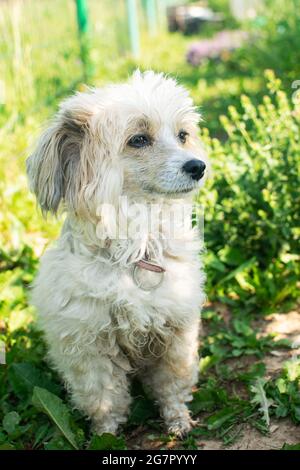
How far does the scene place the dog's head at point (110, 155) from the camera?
2.44m

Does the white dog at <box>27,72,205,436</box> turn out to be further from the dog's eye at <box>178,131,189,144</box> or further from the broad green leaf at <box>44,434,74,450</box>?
the broad green leaf at <box>44,434,74,450</box>

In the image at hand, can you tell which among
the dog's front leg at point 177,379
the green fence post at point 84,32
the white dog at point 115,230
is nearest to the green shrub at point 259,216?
the dog's front leg at point 177,379

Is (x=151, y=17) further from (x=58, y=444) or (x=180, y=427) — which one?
(x=58, y=444)

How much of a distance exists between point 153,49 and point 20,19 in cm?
541

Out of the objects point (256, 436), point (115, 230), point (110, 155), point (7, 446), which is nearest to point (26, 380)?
point (7, 446)

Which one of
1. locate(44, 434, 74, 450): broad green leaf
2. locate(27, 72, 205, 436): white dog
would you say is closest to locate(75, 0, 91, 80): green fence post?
locate(27, 72, 205, 436): white dog

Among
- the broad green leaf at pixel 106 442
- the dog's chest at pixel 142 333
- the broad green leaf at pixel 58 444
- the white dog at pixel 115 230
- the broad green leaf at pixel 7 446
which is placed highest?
the white dog at pixel 115 230

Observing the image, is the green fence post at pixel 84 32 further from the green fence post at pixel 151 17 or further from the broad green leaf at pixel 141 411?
the green fence post at pixel 151 17

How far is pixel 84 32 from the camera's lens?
694 cm

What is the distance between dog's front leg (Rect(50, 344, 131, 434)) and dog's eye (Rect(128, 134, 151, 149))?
33.6 inches

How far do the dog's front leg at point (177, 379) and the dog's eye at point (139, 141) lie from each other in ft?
2.71

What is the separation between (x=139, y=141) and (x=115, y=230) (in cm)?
38

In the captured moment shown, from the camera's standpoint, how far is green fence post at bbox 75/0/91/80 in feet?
22.4

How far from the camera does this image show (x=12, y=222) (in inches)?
167
